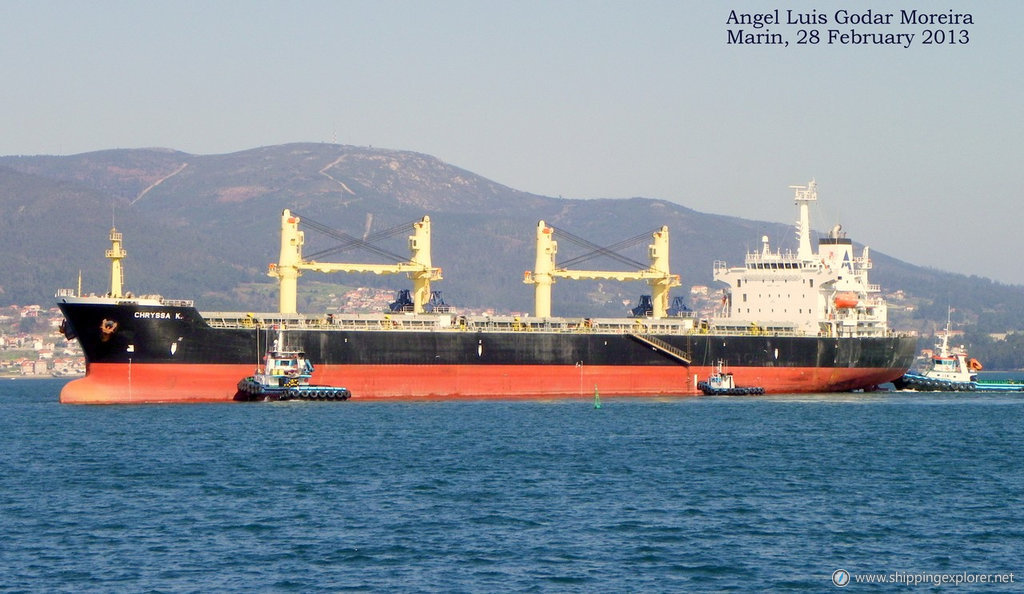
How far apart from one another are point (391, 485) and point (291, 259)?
30.3m

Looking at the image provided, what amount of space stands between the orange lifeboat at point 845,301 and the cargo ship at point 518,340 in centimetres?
9

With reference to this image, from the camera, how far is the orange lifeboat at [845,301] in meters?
68.6

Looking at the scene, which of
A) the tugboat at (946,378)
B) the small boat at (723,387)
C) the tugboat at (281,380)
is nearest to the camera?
the tugboat at (281,380)

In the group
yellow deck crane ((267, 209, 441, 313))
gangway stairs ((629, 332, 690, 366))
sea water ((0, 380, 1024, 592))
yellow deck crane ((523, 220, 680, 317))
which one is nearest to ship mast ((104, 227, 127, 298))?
sea water ((0, 380, 1024, 592))

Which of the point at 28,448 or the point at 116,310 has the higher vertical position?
the point at 116,310

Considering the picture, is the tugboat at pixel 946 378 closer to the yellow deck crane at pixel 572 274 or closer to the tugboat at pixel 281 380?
the yellow deck crane at pixel 572 274

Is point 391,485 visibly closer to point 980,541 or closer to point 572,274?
point 980,541

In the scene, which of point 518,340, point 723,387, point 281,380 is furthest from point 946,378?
point 281,380

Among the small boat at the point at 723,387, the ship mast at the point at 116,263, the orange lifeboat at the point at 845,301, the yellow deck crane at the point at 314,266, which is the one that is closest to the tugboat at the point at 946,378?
the orange lifeboat at the point at 845,301

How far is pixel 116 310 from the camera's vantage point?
50562 millimetres

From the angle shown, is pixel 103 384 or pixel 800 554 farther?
pixel 103 384

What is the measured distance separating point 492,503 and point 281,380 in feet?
83.2

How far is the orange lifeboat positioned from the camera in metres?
68.6

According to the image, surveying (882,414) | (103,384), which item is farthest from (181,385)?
(882,414)
